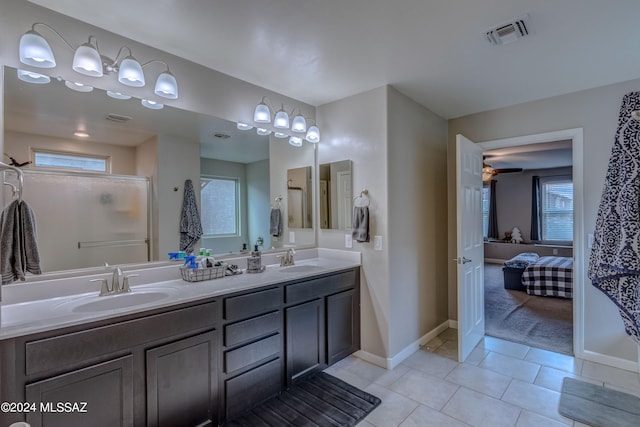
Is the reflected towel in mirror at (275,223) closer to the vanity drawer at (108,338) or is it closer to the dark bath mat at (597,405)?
the vanity drawer at (108,338)

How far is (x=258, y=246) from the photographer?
281 centimetres

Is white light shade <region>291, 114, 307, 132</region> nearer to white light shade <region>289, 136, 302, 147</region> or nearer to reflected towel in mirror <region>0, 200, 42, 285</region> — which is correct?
white light shade <region>289, 136, 302, 147</region>

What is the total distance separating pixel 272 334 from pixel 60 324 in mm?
1229

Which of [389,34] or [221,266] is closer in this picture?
[389,34]

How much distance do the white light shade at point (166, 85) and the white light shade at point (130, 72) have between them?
0.41 ft

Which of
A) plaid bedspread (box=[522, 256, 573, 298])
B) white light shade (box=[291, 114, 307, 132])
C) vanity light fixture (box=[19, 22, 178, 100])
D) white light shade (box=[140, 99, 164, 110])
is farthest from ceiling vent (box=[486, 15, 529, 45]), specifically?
plaid bedspread (box=[522, 256, 573, 298])

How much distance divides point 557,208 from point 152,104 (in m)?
8.67

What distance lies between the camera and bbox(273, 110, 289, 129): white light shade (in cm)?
284

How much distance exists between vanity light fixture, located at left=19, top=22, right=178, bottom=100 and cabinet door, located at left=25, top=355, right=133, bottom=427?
163cm

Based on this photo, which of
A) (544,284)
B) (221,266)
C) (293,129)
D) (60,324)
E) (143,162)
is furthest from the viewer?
(544,284)

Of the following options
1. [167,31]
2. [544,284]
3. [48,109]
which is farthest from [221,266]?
[544,284]

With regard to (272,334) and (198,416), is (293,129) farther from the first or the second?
(198,416)

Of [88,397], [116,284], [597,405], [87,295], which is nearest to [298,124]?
[116,284]

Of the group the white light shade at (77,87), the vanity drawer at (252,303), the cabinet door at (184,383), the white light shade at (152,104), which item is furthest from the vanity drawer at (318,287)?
the white light shade at (77,87)
